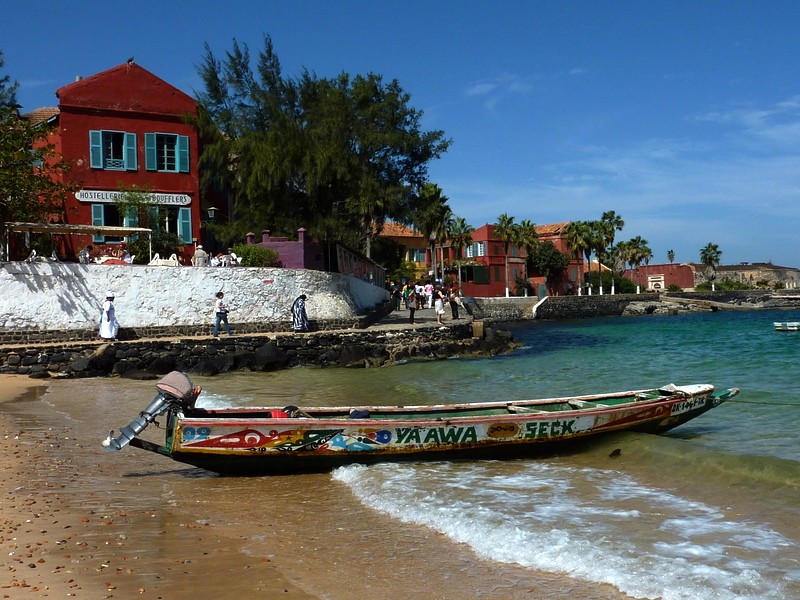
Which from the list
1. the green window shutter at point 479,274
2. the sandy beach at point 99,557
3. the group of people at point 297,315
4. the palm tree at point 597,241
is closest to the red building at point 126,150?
the group of people at point 297,315

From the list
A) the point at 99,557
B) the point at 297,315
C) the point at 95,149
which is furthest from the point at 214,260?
the point at 99,557

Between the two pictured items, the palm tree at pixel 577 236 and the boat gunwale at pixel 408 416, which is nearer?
the boat gunwale at pixel 408 416

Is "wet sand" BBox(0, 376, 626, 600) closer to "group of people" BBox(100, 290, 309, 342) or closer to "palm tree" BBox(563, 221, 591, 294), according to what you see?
"group of people" BBox(100, 290, 309, 342)

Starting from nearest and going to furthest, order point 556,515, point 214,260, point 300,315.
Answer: point 556,515 < point 300,315 < point 214,260

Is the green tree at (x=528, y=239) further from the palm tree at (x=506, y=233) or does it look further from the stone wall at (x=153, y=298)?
the stone wall at (x=153, y=298)

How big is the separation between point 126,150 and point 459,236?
1750 inches

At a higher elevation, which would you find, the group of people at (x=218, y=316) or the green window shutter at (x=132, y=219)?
the green window shutter at (x=132, y=219)

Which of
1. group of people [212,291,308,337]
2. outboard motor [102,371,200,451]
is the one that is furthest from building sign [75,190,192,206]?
outboard motor [102,371,200,451]

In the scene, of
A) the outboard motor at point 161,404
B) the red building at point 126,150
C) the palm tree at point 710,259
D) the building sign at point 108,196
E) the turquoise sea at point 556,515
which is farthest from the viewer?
the palm tree at point 710,259

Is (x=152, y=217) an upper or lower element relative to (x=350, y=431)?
upper

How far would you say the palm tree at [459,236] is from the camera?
71.7 m

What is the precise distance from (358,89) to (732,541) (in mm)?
34289

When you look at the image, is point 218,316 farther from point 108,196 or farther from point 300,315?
point 108,196

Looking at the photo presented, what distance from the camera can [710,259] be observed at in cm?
10344
